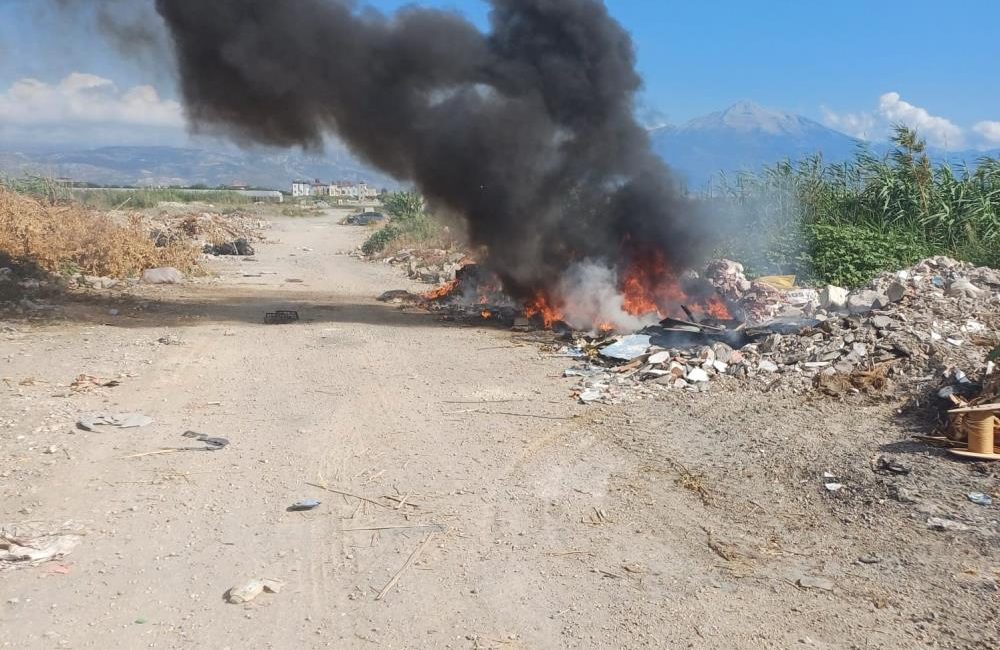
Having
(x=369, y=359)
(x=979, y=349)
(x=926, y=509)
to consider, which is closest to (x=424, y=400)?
(x=369, y=359)

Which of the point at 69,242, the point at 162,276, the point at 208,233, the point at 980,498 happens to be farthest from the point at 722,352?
the point at 208,233

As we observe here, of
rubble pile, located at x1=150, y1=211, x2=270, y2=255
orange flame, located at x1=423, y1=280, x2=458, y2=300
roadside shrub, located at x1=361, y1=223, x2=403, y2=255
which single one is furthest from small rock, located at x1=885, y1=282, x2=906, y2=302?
rubble pile, located at x1=150, y1=211, x2=270, y2=255

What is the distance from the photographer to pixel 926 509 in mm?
4852

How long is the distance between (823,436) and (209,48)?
1027 centimetres

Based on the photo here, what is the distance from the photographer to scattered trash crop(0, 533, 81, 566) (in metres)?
4.25

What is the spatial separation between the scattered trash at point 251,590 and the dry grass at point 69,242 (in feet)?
42.7

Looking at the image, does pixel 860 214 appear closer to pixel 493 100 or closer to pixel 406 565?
pixel 493 100

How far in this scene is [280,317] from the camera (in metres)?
11.8

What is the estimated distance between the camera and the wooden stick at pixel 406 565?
398 centimetres

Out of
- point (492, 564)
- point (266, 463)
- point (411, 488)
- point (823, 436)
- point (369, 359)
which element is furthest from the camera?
point (369, 359)

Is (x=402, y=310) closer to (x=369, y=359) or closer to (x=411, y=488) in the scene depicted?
(x=369, y=359)

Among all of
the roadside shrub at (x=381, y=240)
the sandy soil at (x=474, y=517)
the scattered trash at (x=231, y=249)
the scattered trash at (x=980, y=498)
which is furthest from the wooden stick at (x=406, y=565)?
the scattered trash at (x=231, y=249)

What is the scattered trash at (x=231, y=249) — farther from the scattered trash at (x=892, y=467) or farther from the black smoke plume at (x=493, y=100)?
the scattered trash at (x=892, y=467)

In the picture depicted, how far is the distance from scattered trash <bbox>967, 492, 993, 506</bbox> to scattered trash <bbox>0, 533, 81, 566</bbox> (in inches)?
226
